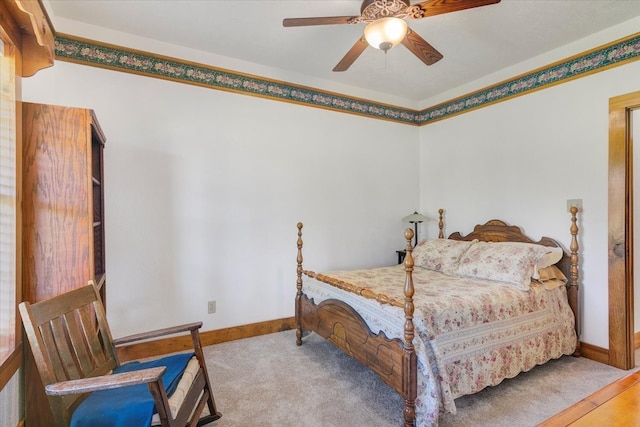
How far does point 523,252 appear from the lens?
9.28 ft

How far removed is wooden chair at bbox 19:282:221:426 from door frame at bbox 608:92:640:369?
3.19 metres

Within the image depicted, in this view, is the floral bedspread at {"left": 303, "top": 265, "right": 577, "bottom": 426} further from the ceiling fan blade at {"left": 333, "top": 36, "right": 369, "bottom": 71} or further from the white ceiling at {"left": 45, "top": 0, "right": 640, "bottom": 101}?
the white ceiling at {"left": 45, "top": 0, "right": 640, "bottom": 101}

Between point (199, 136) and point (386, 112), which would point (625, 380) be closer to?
point (386, 112)

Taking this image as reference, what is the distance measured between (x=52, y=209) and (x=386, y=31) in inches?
86.7

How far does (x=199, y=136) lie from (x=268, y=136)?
0.71m

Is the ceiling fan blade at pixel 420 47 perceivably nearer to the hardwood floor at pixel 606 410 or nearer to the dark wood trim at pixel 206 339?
the hardwood floor at pixel 606 410

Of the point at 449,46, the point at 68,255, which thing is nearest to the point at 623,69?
the point at 449,46

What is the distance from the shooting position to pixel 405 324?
187cm

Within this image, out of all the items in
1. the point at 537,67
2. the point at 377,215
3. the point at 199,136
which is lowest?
the point at 377,215

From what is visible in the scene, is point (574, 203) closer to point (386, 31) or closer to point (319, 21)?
point (386, 31)

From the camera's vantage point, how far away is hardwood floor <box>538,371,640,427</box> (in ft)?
5.79

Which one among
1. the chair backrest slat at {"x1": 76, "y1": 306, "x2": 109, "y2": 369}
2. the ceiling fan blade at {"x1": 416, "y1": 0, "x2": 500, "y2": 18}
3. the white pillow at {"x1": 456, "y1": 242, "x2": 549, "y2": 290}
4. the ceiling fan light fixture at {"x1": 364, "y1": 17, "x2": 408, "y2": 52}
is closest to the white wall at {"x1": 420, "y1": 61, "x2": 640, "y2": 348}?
the white pillow at {"x1": 456, "y1": 242, "x2": 549, "y2": 290}

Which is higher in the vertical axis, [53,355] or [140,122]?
[140,122]

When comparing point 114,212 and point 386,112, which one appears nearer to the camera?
point 114,212
